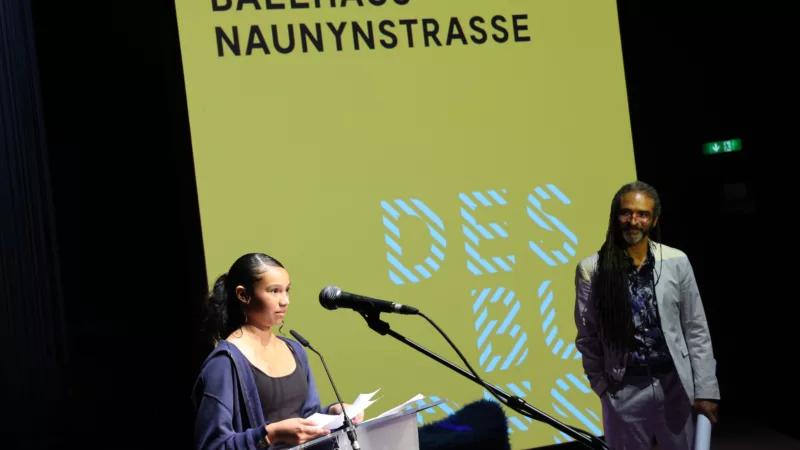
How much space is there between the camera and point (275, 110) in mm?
4457

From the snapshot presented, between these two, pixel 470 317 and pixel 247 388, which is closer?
pixel 247 388

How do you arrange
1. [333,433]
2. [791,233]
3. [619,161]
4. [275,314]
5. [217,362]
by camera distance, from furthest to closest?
[791,233]
[619,161]
[275,314]
[217,362]
[333,433]

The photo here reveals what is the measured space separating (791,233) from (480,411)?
9.62ft

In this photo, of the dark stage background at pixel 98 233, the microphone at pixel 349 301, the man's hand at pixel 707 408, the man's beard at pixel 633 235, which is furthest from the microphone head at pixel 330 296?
the dark stage background at pixel 98 233

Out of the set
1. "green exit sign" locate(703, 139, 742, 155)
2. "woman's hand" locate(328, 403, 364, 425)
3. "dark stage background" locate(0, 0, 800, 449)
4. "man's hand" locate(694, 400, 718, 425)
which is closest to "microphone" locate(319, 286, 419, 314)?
"woman's hand" locate(328, 403, 364, 425)

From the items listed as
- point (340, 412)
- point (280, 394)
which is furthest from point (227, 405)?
point (340, 412)

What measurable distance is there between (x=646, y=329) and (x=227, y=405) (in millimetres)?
1685

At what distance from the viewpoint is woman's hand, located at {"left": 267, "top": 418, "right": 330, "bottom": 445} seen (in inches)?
92.9

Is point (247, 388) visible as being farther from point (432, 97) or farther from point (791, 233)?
point (791, 233)

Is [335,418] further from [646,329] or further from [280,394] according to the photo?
[646,329]

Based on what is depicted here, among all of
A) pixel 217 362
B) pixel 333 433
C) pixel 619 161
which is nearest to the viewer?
pixel 333 433

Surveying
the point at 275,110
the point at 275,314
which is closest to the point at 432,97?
the point at 275,110

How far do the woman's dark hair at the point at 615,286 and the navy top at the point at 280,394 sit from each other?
1.29 metres

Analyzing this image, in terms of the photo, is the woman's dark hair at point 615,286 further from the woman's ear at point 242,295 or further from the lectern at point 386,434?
the woman's ear at point 242,295
